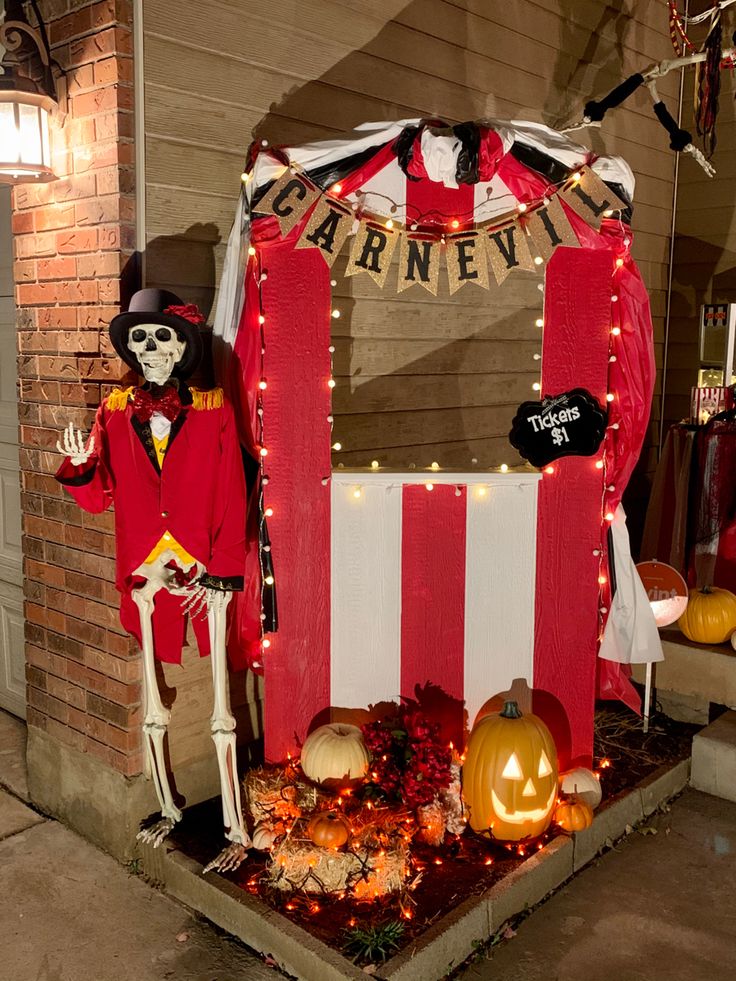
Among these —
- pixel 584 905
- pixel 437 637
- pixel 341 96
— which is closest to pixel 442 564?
pixel 437 637

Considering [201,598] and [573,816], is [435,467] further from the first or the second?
[573,816]

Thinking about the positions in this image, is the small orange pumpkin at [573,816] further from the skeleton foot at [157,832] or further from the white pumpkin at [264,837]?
the skeleton foot at [157,832]

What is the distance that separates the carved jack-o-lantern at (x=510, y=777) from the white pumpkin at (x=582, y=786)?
0.60 ft

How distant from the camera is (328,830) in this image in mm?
2898

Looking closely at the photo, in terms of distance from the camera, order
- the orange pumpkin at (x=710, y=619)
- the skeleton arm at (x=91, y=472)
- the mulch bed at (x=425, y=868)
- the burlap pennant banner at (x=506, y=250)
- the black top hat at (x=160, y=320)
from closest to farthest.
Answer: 1. the mulch bed at (x=425, y=868)
2. the black top hat at (x=160, y=320)
3. the skeleton arm at (x=91, y=472)
4. the burlap pennant banner at (x=506, y=250)
5. the orange pumpkin at (x=710, y=619)

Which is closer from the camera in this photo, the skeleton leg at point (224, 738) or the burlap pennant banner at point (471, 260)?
the skeleton leg at point (224, 738)

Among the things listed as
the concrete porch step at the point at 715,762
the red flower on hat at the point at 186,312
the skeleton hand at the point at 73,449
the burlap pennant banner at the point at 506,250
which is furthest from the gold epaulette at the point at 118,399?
the concrete porch step at the point at 715,762

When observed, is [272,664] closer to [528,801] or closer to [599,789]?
[528,801]

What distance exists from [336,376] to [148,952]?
238cm

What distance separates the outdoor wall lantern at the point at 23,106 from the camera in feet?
10.1

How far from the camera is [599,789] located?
11.3ft

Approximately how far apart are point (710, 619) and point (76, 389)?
3105mm

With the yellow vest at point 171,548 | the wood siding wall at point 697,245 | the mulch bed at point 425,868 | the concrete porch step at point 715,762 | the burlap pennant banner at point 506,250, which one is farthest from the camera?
the wood siding wall at point 697,245

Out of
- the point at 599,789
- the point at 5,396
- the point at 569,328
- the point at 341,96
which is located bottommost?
the point at 599,789
